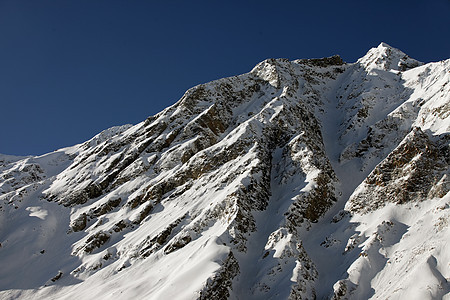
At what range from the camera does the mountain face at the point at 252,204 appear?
26.9m

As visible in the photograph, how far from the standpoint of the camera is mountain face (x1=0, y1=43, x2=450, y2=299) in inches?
1061

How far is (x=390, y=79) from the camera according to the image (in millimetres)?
66625

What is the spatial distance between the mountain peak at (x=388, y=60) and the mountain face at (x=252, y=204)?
6657 mm

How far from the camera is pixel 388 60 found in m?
77.5

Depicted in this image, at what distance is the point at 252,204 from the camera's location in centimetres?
3772

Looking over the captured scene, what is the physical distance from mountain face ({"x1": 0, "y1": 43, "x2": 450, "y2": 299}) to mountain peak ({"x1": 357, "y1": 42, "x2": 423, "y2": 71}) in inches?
262

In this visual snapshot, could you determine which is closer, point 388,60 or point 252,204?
point 252,204

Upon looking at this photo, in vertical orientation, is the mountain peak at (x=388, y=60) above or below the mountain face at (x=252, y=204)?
above

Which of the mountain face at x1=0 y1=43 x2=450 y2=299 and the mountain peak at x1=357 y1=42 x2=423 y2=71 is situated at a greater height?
the mountain peak at x1=357 y1=42 x2=423 y2=71

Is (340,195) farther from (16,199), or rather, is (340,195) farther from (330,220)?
(16,199)

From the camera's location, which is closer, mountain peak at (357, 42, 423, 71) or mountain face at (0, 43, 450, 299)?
mountain face at (0, 43, 450, 299)

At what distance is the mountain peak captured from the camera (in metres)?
Result: 75.3

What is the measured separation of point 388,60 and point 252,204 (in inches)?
2497

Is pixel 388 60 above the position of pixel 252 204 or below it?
above
